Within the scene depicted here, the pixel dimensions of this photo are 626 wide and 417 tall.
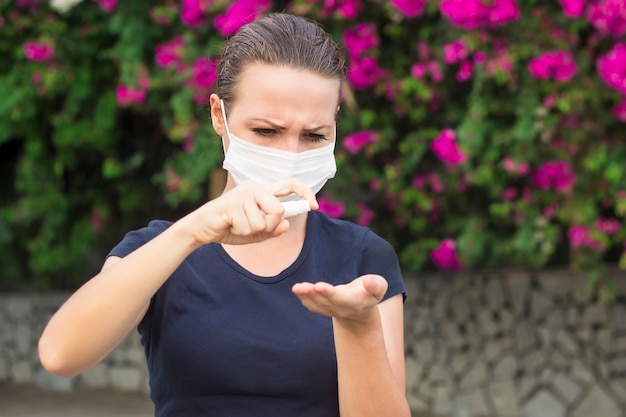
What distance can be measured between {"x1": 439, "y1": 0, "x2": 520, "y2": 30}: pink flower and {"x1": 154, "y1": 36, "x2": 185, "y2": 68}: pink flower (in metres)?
1.46

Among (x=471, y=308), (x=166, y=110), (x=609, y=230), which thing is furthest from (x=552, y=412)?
(x=166, y=110)

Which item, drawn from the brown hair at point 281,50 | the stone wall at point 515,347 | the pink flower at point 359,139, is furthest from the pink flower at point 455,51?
the brown hair at point 281,50

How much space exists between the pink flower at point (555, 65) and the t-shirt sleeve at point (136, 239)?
9.82 feet

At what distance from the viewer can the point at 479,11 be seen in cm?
448

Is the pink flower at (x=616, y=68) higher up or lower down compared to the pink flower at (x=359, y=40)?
higher up

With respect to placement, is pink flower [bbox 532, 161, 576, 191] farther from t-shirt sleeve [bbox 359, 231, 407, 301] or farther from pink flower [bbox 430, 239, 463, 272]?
t-shirt sleeve [bbox 359, 231, 407, 301]

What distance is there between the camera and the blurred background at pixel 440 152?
477 centimetres

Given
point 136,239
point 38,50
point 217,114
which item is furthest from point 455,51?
point 136,239

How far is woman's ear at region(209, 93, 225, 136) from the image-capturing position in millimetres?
2094

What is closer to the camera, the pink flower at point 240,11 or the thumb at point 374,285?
the thumb at point 374,285

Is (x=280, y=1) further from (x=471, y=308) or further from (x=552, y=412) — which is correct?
(x=552, y=412)

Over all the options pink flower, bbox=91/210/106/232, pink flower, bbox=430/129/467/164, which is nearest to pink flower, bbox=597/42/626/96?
pink flower, bbox=430/129/467/164

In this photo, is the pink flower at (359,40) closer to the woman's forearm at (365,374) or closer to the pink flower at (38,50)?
the pink flower at (38,50)

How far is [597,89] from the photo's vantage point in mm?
4715
